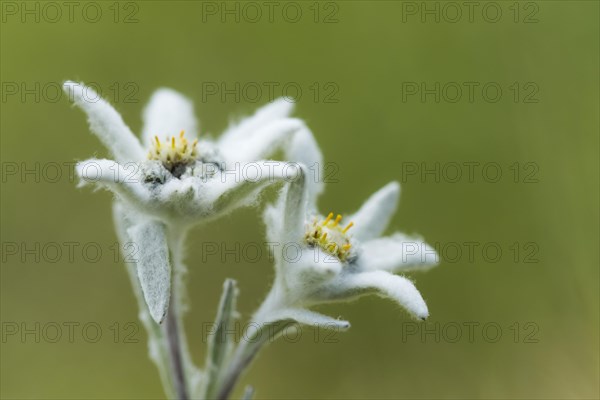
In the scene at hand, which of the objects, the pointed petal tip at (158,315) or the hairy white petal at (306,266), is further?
the hairy white petal at (306,266)

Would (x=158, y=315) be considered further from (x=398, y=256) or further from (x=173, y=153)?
(x=398, y=256)

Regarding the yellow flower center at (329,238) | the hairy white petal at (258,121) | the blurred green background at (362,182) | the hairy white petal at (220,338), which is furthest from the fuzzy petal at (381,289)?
the blurred green background at (362,182)

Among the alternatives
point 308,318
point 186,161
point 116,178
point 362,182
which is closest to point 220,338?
point 308,318

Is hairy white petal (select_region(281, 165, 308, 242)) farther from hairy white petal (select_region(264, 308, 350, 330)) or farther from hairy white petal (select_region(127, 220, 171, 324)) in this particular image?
hairy white petal (select_region(127, 220, 171, 324))

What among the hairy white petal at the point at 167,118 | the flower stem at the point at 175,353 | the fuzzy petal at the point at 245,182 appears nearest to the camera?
the fuzzy petal at the point at 245,182

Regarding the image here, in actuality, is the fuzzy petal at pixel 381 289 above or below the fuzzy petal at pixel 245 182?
below

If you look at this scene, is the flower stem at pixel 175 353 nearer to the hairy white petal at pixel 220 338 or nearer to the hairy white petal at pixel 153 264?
the hairy white petal at pixel 220 338
